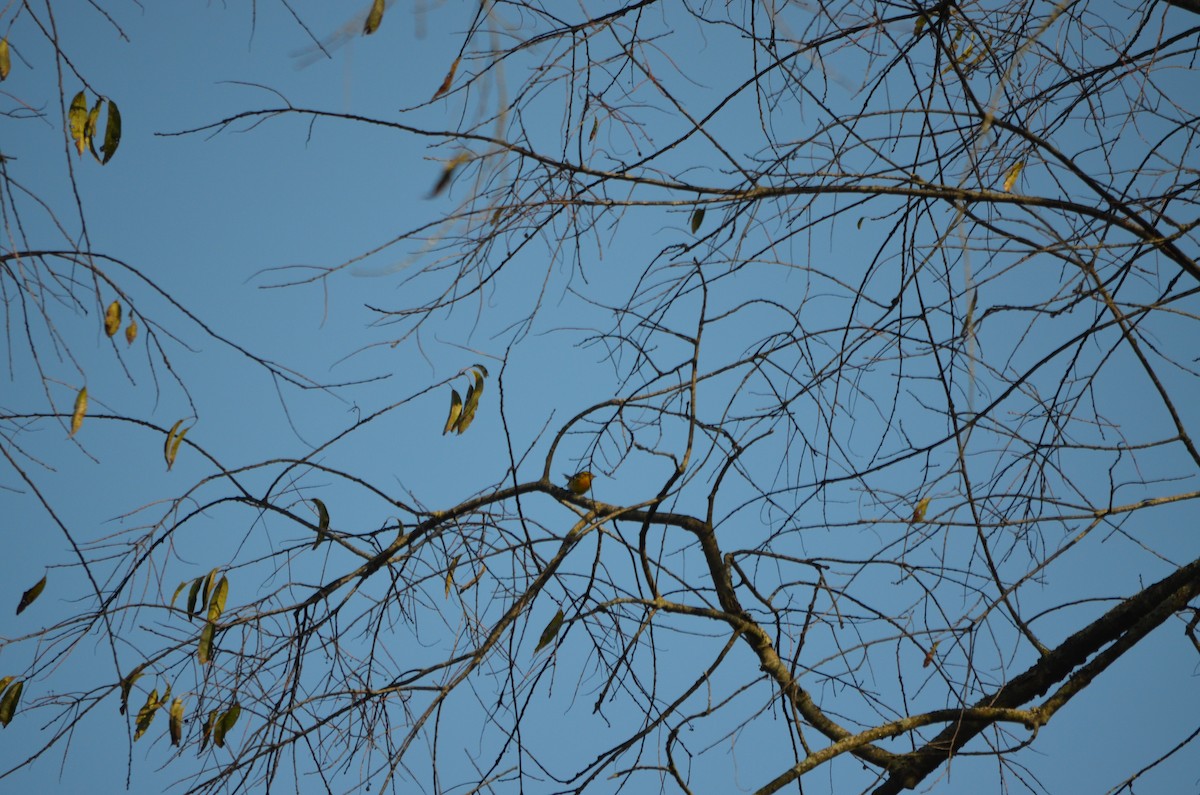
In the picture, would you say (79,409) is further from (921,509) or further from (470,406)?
(921,509)

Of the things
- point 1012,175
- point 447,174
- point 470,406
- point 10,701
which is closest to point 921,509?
point 1012,175

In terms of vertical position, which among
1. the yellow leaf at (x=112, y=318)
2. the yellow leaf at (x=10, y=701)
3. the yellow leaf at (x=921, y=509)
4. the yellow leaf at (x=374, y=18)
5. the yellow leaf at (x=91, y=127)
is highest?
the yellow leaf at (x=91, y=127)

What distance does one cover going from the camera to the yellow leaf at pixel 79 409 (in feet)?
3.85

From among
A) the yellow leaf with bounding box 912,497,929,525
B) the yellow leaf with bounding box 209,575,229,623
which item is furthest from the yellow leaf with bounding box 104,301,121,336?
the yellow leaf with bounding box 912,497,929,525

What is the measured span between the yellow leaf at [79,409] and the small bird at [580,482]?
584mm

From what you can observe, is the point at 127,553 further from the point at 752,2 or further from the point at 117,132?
the point at 752,2

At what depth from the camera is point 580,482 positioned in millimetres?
1459

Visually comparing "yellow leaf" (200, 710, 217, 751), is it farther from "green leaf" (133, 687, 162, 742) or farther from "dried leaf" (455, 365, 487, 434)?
"dried leaf" (455, 365, 487, 434)

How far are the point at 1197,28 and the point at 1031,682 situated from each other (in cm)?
81

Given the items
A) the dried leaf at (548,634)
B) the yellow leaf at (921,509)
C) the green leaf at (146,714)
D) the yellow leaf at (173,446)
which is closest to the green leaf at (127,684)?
the green leaf at (146,714)

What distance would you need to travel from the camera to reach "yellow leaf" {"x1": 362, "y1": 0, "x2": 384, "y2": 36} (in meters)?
0.99

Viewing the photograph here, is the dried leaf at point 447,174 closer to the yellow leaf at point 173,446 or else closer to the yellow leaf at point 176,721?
the yellow leaf at point 173,446

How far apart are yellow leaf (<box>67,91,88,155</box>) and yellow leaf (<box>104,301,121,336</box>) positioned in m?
0.17

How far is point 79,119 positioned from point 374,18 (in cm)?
40
